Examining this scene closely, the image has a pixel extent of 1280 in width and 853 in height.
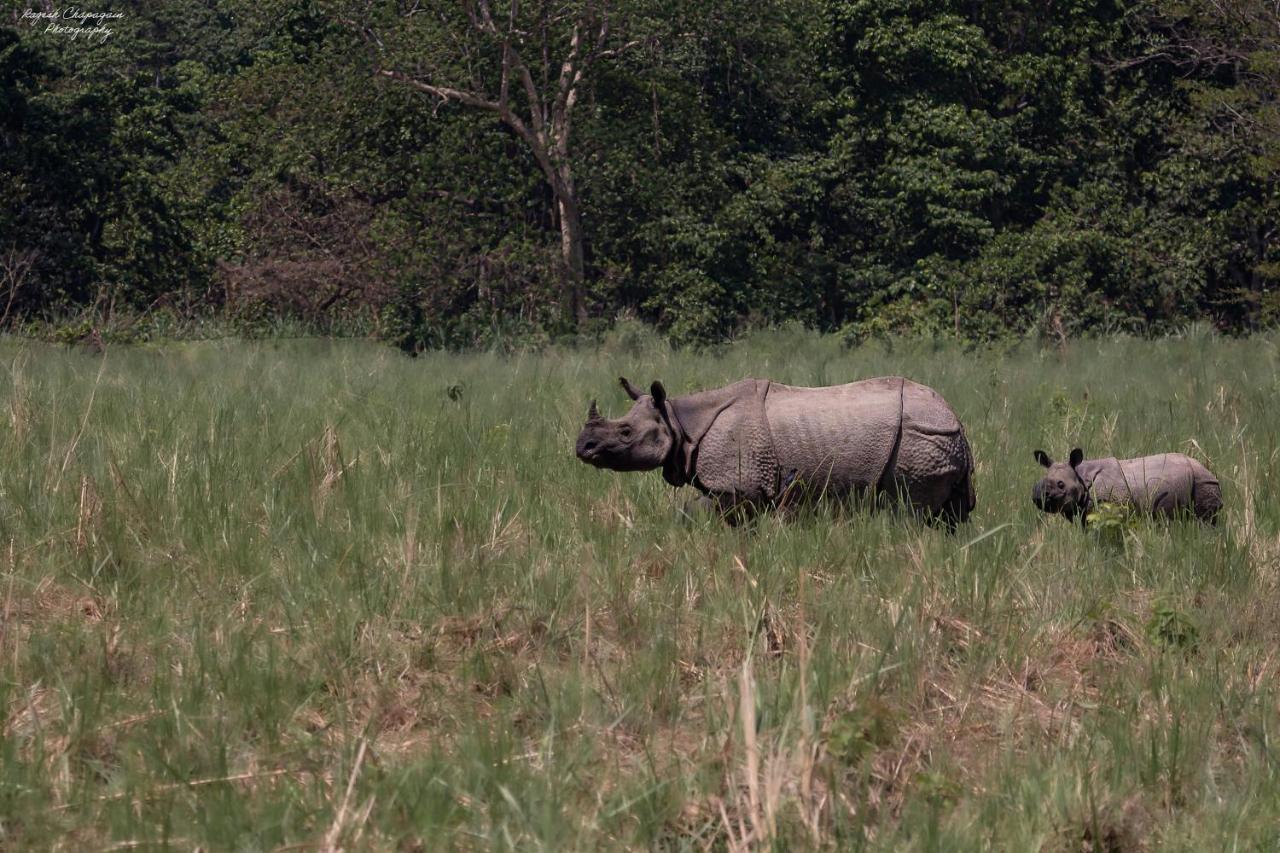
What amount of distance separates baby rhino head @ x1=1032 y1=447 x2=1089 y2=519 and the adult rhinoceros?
1.51ft

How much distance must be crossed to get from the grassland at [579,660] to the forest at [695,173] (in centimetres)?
1462

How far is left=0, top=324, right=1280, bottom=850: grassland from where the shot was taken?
3.33 meters

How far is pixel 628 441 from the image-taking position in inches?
215

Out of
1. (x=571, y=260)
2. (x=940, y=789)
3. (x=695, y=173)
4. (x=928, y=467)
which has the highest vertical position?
(x=695, y=173)

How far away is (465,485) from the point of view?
6180mm

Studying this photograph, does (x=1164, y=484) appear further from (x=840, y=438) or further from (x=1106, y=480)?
(x=840, y=438)

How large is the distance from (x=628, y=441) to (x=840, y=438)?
78 centimetres

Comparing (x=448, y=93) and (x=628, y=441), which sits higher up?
(x=448, y=93)

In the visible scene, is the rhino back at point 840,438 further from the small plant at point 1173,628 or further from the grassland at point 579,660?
the small plant at point 1173,628

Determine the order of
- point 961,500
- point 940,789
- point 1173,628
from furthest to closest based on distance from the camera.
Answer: point 961,500 < point 1173,628 < point 940,789

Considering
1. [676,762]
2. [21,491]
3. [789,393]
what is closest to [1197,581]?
[789,393]

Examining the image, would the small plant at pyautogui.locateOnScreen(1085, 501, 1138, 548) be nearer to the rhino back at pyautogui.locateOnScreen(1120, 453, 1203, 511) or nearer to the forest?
the rhino back at pyautogui.locateOnScreen(1120, 453, 1203, 511)

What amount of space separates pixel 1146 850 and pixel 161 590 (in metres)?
2.95

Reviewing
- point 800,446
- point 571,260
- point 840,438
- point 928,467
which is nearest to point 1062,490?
point 928,467
